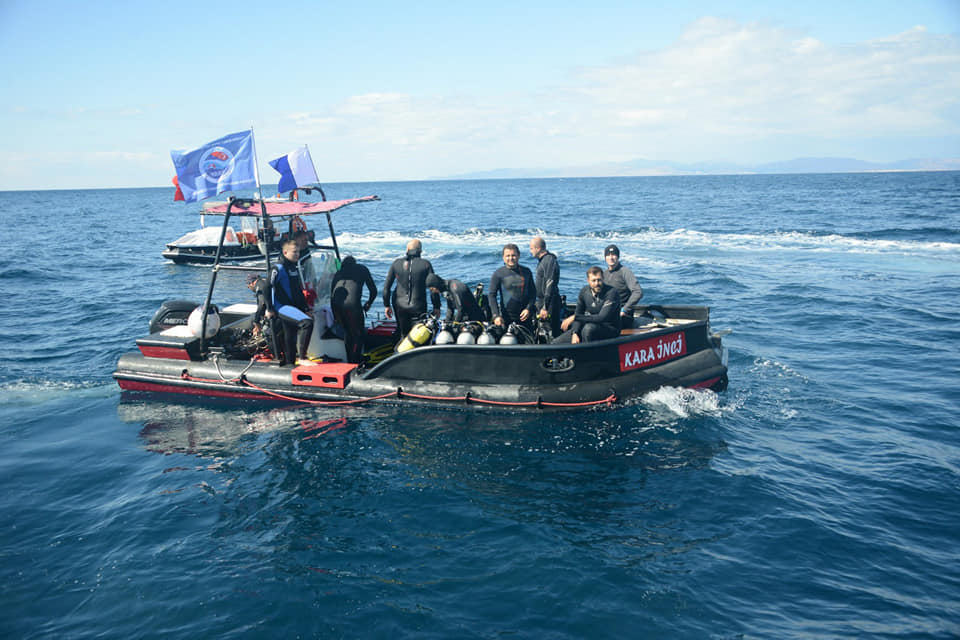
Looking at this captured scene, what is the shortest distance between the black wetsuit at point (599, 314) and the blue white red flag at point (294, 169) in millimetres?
4804

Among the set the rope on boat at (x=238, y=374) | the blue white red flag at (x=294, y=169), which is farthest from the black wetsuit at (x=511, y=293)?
the rope on boat at (x=238, y=374)

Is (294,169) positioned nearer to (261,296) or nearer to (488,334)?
(261,296)

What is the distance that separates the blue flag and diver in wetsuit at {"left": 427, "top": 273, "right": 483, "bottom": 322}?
2.88 m

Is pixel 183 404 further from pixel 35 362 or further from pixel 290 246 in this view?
pixel 35 362

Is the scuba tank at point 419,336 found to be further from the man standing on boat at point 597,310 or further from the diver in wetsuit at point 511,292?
the man standing on boat at point 597,310

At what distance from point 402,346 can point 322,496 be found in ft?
8.81

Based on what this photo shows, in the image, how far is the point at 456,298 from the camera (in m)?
8.48

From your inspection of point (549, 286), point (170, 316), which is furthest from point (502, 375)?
point (170, 316)

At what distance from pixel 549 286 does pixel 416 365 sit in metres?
2.20

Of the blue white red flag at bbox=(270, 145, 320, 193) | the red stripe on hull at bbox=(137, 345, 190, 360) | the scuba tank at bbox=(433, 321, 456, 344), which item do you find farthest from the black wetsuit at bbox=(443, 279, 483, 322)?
the red stripe on hull at bbox=(137, 345, 190, 360)

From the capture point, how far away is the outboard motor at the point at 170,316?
33.2 feet

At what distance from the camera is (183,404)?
916 cm

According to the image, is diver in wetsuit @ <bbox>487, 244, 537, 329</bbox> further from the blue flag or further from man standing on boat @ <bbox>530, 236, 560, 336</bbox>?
the blue flag

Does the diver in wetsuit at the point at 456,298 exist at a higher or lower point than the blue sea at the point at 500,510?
higher
